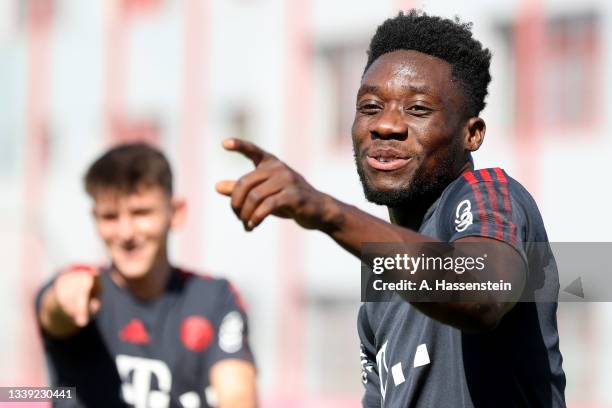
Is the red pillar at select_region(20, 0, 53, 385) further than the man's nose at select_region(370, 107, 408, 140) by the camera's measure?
Yes

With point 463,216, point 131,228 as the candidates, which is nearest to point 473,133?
point 463,216

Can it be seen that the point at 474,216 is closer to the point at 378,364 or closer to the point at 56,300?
the point at 378,364

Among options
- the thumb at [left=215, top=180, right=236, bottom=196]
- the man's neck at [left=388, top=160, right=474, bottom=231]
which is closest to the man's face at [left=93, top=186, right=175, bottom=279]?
the man's neck at [left=388, top=160, right=474, bottom=231]

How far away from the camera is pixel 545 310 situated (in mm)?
3369

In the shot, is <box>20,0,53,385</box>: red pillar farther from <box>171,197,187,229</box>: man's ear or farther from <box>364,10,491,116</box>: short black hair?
<box>364,10,491,116</box>: short black hair

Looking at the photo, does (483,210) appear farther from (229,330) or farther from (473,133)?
(229,330)

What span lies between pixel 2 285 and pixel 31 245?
1244 millimetres

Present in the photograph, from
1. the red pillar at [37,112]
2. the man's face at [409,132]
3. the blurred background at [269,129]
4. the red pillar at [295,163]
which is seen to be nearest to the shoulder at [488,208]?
the man's face at [409,132]

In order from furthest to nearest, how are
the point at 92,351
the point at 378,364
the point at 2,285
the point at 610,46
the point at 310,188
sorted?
1. the point at 2,285
2. the point at 610,46
3. the point at 92,351
4. the point at 378,364
5. the point at 310,188

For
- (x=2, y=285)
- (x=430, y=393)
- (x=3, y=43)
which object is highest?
(x=3, y=43)

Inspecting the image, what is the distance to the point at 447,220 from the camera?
3332mm

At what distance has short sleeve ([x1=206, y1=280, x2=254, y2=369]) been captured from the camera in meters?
5.34

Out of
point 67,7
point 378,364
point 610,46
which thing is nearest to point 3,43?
point 67,7

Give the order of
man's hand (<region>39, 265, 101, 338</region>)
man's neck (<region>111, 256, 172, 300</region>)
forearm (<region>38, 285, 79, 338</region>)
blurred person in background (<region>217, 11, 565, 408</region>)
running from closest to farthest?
blurred person in background (<region>217, 11, 565, 408</region>) < man's hand (<region>39, 265, 101, 338</region>) < forearm (<region>38, 285, 79, 338</region>) < man's neck (<region>111, 256, 172, 300</region>)
